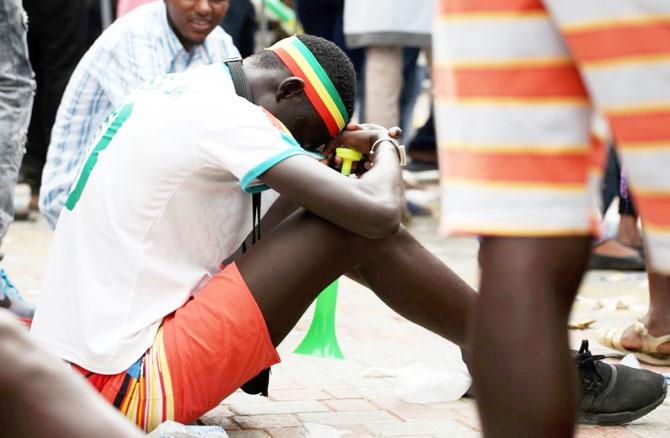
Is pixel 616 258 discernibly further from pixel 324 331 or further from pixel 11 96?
pixel 11 96

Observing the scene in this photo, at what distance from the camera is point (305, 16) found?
23.5ft

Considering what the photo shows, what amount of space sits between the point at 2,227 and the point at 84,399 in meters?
3.12

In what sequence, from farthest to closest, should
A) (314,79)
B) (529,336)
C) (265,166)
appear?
(314,79), (265,166), (529,336)

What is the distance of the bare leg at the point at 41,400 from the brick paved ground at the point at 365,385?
2.30 feet

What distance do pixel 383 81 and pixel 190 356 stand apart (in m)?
4.02

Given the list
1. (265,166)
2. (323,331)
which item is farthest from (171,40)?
(265,166)

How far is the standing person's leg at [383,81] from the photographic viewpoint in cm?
668

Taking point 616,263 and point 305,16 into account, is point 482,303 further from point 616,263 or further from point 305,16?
point 305,16

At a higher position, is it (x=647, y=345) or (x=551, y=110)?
(x=551, y=110)

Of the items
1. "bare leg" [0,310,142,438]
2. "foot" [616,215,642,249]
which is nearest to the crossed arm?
"bare leg" [0,310,142,438]

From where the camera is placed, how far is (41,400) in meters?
1.32

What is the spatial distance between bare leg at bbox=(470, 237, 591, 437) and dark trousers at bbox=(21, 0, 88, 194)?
5.31 m

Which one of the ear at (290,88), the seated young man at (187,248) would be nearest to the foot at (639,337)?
the seated young man at (187,248)

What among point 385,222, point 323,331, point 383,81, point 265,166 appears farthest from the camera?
point 383,81
